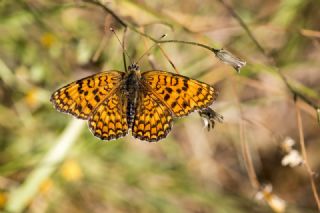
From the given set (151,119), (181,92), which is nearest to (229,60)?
(181,92)

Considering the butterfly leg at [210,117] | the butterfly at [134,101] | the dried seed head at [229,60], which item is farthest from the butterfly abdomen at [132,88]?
the dried seed head at [229,60]

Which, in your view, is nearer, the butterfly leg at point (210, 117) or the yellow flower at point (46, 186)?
the butterfly leg at point (210, 117)

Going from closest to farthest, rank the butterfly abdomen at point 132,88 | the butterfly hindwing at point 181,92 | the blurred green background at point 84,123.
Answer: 1. the butterfly hindwing at point 181,92
2. the butterfly abdomen at point 132,88
3. the blurred green background at point 84,123

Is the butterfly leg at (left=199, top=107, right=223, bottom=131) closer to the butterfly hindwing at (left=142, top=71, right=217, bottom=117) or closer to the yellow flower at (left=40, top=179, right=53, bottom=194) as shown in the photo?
the butterfly hindwing at (left=142, top=71, right=217, bottom=117)

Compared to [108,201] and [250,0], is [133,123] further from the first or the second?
[250,0]

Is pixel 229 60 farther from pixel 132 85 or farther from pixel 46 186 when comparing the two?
pixel 46 186

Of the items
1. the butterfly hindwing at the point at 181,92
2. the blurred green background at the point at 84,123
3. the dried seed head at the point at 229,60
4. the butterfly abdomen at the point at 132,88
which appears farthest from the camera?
the blurred green background at the point at 84,123

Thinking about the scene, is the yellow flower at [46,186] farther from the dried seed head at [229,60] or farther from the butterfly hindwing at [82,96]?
the dried seed head at [229,60]
